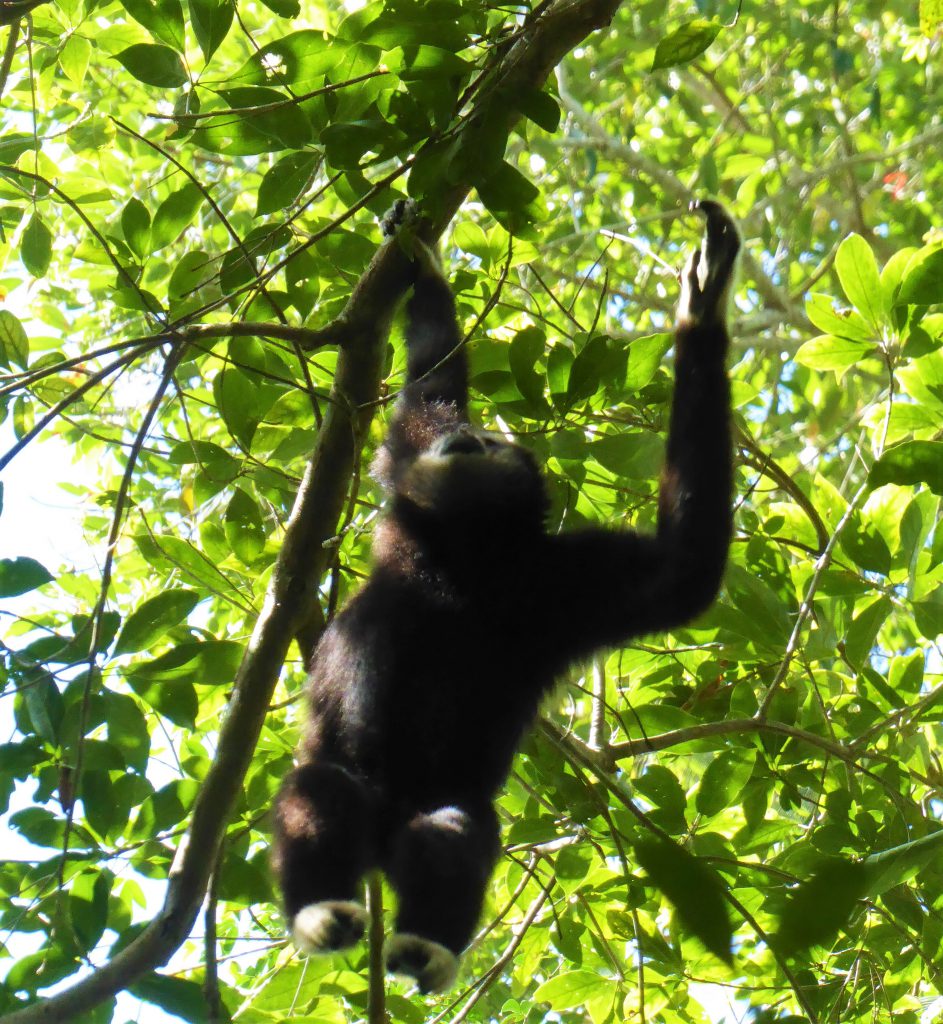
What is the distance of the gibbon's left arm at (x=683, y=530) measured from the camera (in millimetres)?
3670

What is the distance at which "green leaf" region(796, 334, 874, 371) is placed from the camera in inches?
161

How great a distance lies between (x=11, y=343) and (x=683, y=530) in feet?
7.77

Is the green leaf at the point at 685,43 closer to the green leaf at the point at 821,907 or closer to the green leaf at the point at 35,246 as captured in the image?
the green leaf at the point at 35,246

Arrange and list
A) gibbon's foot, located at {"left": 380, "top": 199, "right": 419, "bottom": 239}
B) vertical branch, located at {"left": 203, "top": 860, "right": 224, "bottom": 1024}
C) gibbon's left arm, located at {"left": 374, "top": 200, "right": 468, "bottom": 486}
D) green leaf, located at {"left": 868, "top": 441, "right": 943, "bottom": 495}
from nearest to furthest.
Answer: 1. vertical branch, located at {"left": 203, "top": 860, "right": 224, "bottom": 1024}
2. green leaf, located at {"left": 868, "top": 441, "right": 943, "bottom": 495}
3. gibbon's foot, located at {"left": 380, "top": 199, "right": 419, "bottom": 239}
4. gibbon's left arm, located at {"left": 374, "top": 200, "right": 468, "bottom": 486}

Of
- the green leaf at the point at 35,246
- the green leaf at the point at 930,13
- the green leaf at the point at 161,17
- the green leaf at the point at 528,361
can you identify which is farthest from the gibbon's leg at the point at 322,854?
the green leaf at the point at 930,13

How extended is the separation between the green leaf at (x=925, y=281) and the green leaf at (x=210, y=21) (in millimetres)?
2356

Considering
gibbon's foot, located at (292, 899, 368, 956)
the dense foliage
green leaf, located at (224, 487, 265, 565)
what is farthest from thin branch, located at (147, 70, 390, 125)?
gibbon's foot, located at (292, 899, 368, 956)

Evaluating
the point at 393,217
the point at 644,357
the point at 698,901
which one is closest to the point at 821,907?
the point at 698,901

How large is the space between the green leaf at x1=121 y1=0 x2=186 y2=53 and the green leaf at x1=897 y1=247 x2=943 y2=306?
97.9 inches

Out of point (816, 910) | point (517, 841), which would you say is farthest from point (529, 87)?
point (816, 910)

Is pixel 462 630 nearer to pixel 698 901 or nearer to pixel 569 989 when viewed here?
pixel 569 989

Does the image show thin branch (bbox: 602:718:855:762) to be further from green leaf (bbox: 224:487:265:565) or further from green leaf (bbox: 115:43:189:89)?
green leaf (bbox: 115:43:189:89)

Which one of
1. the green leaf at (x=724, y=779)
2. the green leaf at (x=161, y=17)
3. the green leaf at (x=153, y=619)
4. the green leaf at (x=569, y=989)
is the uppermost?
the green leaf at (x=161, y=17)

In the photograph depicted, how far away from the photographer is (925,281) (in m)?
3.59
